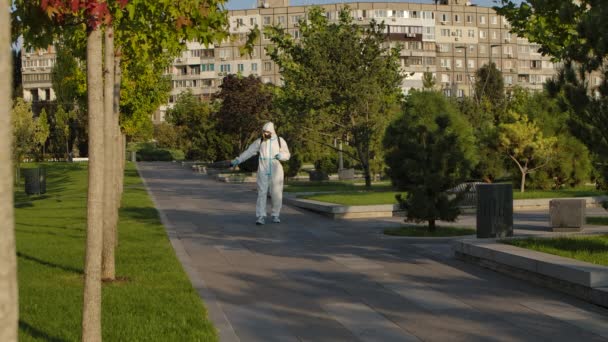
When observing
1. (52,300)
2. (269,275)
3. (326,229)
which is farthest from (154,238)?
(52,300)

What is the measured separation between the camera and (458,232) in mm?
14656

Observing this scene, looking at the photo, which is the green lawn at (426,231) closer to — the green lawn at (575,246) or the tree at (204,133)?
the green lawn at (575,246)

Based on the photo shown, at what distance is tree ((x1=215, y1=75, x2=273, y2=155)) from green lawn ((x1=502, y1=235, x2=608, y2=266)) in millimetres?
38056

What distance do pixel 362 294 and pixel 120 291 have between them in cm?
251

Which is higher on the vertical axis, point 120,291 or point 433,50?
point 433,50

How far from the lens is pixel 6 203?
8.54ft

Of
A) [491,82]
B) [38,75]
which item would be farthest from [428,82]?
[38,75]

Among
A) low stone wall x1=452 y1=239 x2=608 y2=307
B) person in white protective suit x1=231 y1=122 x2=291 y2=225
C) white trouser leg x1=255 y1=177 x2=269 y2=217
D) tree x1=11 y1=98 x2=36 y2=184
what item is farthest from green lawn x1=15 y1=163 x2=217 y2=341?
tree x1=11 y1=98 x2=36 y2=184

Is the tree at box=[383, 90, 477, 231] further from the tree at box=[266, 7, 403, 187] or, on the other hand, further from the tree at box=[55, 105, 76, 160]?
the tree at box=[55, 105, 76, 160]

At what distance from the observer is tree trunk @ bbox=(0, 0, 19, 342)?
Answer: 8.35 feet

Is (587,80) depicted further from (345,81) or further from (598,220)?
(345,81)

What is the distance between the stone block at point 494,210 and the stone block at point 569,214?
2063 millimetres

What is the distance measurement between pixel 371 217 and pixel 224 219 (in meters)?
3.25

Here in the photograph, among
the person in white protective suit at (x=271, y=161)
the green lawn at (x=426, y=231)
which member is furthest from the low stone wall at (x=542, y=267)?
the person in white protective suit at (x=271, y=161)
